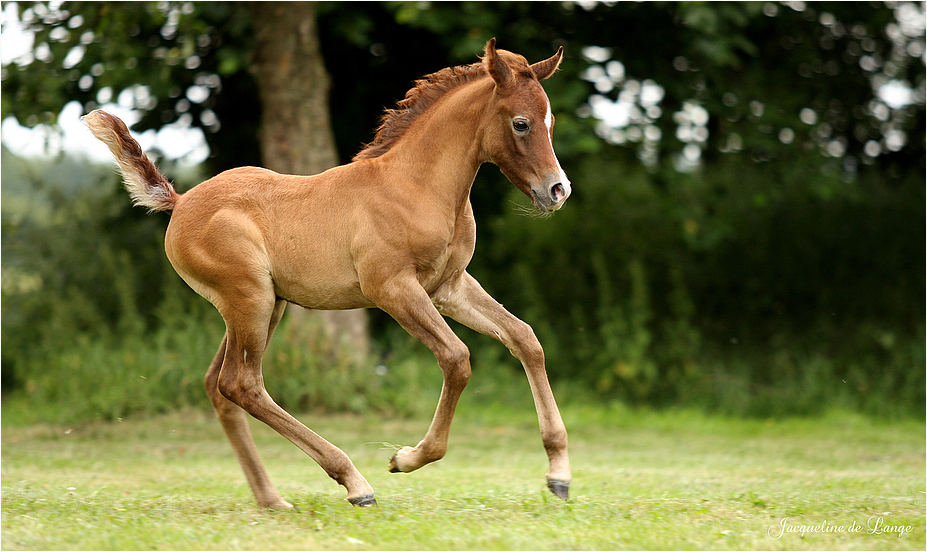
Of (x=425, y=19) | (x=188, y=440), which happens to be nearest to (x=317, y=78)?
(x=425, y=19)

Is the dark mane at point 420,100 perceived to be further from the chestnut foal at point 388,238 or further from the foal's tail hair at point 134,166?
the foal's tail hair at point 134,166

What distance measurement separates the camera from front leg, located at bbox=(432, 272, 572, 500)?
5137 mm

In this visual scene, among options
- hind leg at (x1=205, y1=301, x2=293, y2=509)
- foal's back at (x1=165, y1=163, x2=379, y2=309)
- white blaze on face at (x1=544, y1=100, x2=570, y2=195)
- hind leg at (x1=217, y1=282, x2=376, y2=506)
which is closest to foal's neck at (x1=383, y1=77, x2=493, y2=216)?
foal's back at (x1=165, y1=163, x2=379, y2=309)

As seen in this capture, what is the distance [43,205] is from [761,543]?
1344 centimetres

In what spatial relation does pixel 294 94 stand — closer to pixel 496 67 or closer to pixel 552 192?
pixel 496 67

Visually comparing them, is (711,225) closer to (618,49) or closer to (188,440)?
(618,49)

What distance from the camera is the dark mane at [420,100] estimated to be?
543 centimetres

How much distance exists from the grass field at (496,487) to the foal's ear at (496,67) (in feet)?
7.45

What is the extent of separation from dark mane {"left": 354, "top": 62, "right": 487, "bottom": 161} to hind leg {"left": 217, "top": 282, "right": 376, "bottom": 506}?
994mm

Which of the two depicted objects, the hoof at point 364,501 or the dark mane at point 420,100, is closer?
the hoof at point 364,501

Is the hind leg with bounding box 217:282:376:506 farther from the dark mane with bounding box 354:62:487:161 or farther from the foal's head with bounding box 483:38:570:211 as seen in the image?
the foal's head with bounding box 483:38:570:211
